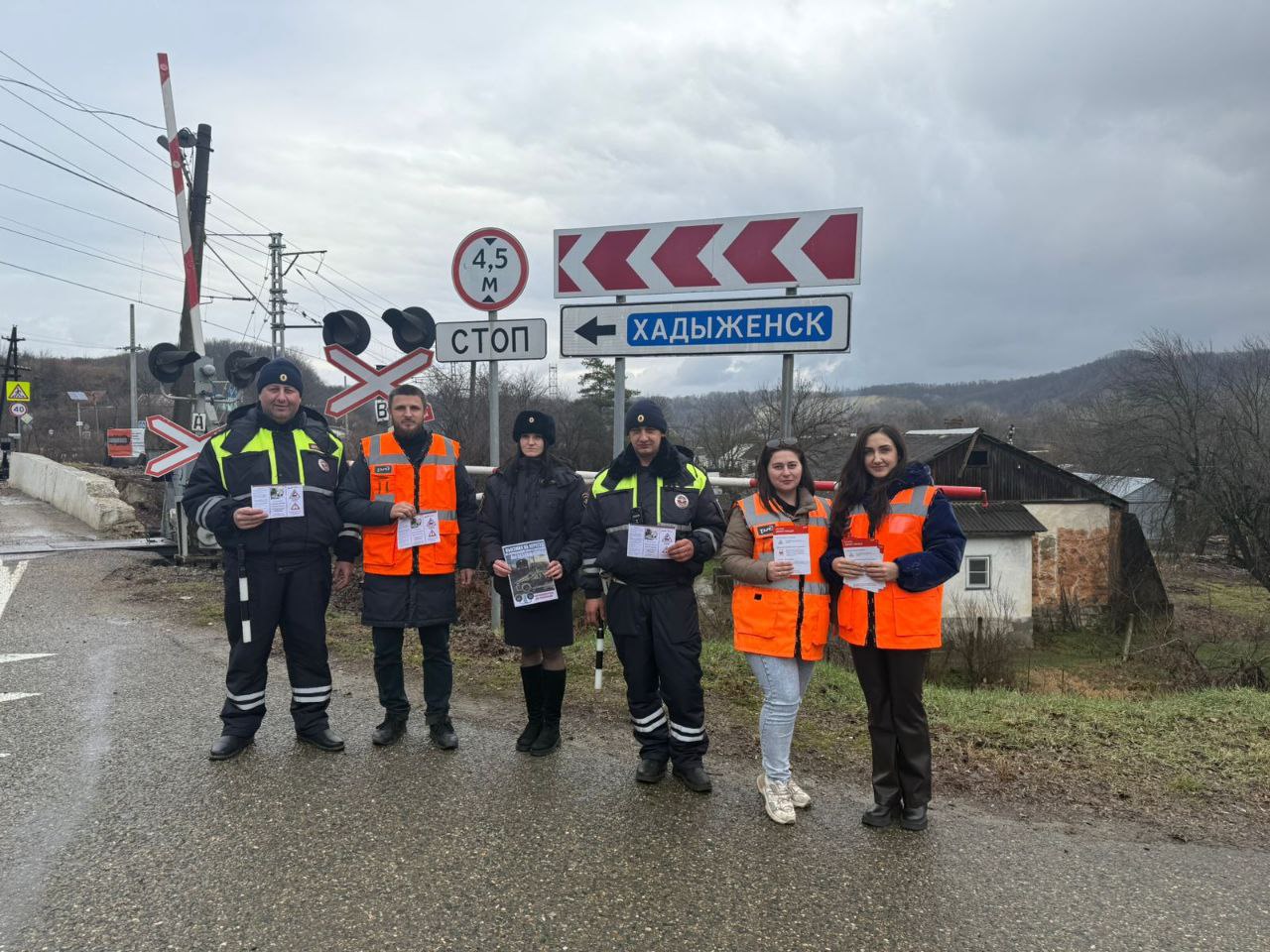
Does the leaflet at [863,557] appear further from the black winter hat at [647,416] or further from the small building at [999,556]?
the small building at [999,556]

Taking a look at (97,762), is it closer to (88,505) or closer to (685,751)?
(685,751)

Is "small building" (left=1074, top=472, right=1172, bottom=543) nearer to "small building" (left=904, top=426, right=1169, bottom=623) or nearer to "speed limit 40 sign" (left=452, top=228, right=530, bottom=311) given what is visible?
"small building" (left=904, top=426, right=1169, bottom=623)

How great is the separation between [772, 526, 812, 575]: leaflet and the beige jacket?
9cm

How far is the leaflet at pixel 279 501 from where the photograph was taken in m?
4.50

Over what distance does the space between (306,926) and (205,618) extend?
5.81 metres

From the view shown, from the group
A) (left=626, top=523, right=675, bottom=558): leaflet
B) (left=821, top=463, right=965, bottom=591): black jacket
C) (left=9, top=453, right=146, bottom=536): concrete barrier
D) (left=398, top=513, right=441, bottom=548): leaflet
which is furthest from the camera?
(left=9, top=453, right=146, bottom=536): concrete barrier

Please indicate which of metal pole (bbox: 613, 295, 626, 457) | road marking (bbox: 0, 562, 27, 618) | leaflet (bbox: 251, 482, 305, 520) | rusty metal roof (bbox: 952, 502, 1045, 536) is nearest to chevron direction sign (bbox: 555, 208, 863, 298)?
metal pole (bbox: 613, 295, 626, 457)

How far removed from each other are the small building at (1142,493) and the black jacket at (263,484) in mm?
37237

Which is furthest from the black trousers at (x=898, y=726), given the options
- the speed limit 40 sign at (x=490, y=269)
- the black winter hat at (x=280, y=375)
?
the speed limit 40 sign at (x=490, y=269)

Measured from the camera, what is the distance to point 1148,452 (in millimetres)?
36219

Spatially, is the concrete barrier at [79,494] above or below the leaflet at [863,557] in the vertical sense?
below

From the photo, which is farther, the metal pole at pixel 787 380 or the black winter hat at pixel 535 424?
the metal pole at pixel 787 380

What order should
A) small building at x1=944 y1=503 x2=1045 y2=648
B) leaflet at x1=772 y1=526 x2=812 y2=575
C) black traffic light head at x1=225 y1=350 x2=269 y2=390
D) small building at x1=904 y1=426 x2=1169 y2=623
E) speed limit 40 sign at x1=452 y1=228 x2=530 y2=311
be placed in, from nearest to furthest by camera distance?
leaflet at x1=772 y1=526 x2=812 y2=575, speed limit 40 sign at x1=452 y1=228 x2=530 y2=311, black traffic light head at x1=225 y1=350 x2=269 y2=390, small building at x1=944 y1=503 x2=1045 y2=648, small building at x1=904 y1=426 x2=1169 y2=623

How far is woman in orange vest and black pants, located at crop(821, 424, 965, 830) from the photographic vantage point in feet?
12.2
